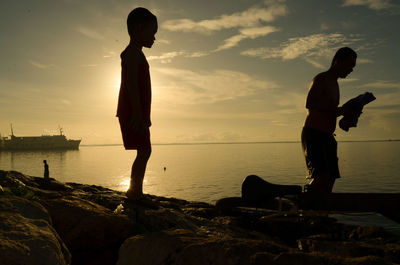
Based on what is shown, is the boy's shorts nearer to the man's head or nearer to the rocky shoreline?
the rocky shoreline

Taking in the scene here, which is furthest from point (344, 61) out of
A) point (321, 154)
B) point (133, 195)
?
point (133, 195)

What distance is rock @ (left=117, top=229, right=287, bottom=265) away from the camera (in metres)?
2.04

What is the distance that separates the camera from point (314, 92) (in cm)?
495

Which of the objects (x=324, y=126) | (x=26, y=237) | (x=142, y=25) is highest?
(x=142, y=25)

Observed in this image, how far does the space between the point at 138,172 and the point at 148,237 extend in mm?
2070

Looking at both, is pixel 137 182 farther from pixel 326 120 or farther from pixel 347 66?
pixel 347 66

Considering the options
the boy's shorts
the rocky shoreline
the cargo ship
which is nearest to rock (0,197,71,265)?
the rocky shoreline

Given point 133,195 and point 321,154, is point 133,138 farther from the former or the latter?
point 321,154

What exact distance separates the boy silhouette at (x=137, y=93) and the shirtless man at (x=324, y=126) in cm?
272

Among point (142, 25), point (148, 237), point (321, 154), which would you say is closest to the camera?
point (148, 237)

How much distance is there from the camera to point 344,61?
16.3 feet

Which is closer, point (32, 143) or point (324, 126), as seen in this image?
point (324, 126)

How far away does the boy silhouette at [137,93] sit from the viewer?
4.34 meters

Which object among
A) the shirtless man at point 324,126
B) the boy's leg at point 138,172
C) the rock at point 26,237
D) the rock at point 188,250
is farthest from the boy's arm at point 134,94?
the shirtless man at point 324,126
